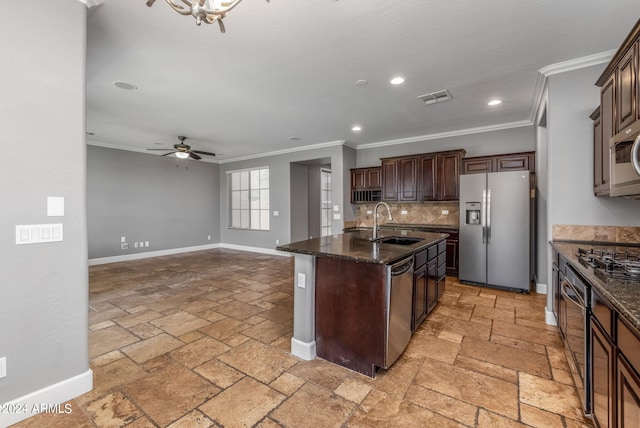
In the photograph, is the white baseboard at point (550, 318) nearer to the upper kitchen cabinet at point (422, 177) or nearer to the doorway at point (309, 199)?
the upper kitchen cabinet at point (422, 177)

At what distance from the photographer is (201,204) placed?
8.30 m

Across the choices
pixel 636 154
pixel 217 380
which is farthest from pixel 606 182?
pixel 217 380

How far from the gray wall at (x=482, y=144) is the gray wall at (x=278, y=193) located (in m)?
1.26

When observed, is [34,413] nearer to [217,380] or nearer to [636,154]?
[217,380]

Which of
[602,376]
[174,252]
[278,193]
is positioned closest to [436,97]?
[602,376]

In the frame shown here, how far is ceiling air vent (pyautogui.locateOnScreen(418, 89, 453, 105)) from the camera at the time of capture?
366cm

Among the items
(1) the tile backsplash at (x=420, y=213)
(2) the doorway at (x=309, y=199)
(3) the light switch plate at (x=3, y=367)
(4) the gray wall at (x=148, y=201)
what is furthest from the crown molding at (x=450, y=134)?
(3) the light switch plate at (x=3, y=367)

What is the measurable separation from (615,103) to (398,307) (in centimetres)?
216

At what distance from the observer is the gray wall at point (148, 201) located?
251 inches

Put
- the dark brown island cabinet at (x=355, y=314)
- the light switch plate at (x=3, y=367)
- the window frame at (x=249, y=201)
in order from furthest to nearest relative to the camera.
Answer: the window frame at (x=249, y=201)
the dark brown island cabinet at (x=355, y=314)
the light switch plate at (x=3, y=367)

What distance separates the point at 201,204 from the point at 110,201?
221 cm

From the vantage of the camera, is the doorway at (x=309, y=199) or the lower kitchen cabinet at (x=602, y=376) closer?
the lower kitchen cabinet at (x=602, y=376)

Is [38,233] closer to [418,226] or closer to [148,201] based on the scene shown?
[418,226]

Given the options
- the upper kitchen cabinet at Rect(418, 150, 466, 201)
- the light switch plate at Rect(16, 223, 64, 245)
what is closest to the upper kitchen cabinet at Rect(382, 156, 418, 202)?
the upper kitchen cabinet at Rect(418, 150, 466, 201)
